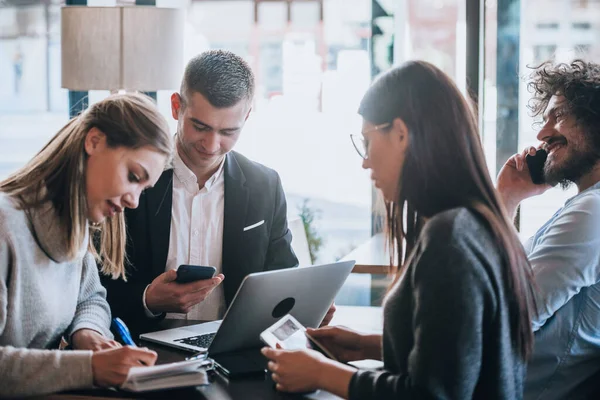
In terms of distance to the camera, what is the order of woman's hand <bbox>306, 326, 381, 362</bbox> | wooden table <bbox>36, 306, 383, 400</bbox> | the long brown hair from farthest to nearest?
woman's hand <bbox>306, 326, 381, 362</bbox> < wooden table <bbox>36, 306, 383, 400</bbox> < the long brown hair

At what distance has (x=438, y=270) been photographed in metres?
1.37

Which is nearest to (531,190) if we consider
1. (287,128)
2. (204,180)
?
(204,180)

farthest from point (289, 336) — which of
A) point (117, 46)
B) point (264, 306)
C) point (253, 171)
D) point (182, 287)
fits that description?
point (117, 46)

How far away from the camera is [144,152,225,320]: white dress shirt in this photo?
7.84ft

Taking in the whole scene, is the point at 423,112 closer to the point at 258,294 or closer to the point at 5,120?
the point at 258,294

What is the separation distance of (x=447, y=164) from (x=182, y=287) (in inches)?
32.6

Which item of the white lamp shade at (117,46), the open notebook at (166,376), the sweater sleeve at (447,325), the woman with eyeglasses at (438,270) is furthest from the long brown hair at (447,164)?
the white lamp shade at (117,46)

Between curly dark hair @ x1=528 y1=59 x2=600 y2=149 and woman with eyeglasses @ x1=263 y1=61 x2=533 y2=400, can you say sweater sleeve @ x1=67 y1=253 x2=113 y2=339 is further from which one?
curly dark hair @ x1=528 y1=59 x2=600 y2=149

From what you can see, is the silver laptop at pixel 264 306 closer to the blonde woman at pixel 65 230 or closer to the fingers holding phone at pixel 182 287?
the fingers holding phone at pixel 182 287

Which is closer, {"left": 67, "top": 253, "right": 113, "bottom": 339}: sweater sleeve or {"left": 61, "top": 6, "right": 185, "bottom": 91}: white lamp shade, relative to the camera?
{"left": 67, "top": 253, "right": 113, "bottom": 339}: sweater sleeve

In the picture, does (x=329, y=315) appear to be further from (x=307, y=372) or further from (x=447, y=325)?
(x=447, y=325)

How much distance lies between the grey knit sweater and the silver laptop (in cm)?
24

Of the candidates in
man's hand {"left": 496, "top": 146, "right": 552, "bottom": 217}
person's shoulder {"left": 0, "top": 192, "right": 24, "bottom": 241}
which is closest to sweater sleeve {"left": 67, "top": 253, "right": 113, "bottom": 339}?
person's shoulder {"left": 0, "top": 192, "right": 24, "bottom": 241}

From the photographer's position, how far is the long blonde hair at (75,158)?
5.63 feet
